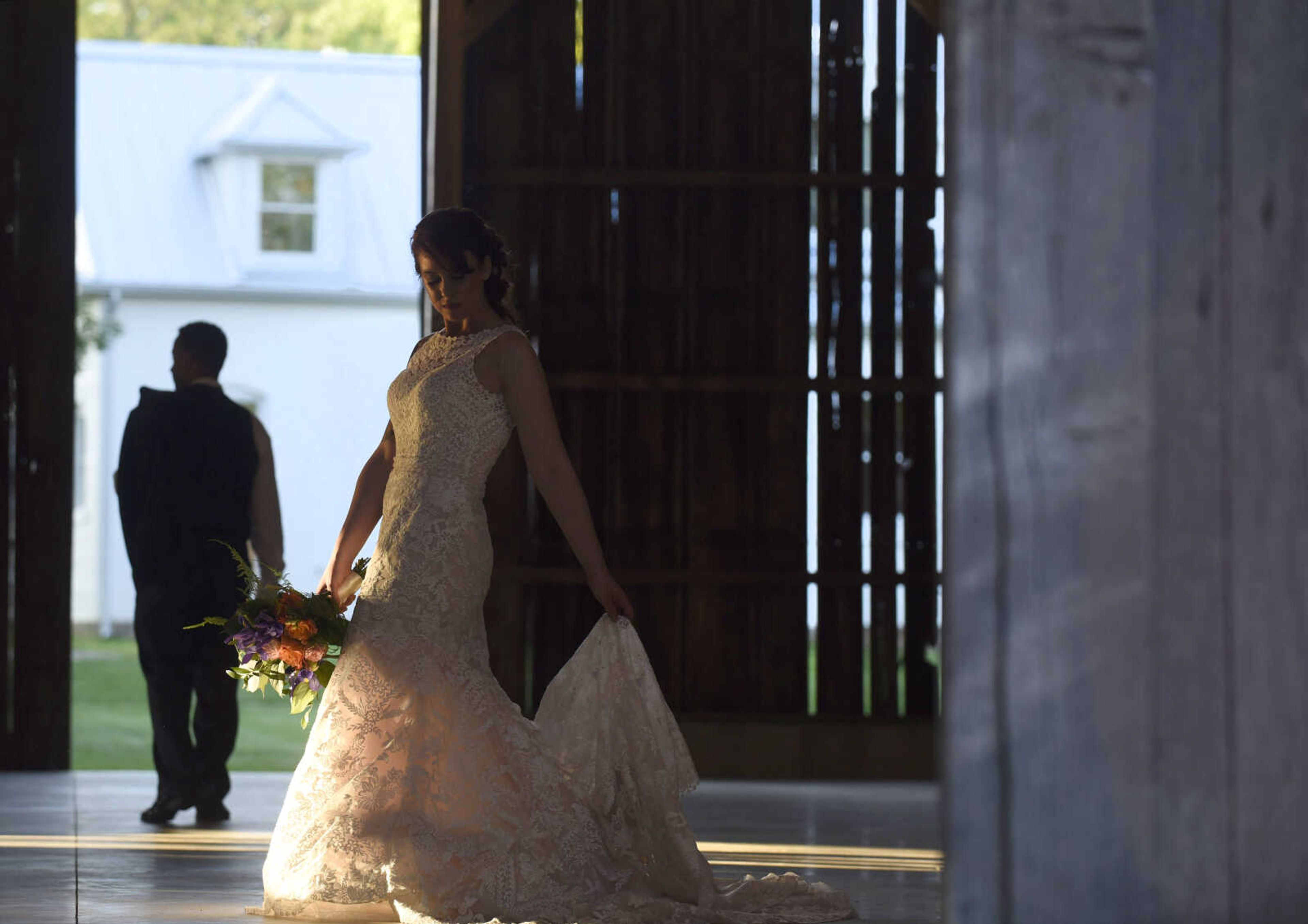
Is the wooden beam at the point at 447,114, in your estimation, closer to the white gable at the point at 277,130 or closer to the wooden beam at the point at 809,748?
the wooden beam at the point at 809,748

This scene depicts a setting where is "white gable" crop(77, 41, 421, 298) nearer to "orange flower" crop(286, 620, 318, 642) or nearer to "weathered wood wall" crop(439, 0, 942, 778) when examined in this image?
"weathered wood wall" crop(439, 0, 942, 778)

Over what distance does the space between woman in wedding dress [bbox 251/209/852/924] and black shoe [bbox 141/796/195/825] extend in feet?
5.88

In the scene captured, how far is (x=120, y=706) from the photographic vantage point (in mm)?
15734

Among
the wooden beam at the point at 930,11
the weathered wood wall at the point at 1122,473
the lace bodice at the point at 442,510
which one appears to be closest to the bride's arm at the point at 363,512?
the lace bodice at the point at 442,510

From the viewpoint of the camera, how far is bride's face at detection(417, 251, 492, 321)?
3.70m

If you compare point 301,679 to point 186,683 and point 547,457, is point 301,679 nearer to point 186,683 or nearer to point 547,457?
point 547,457

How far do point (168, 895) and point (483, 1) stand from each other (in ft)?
13.9

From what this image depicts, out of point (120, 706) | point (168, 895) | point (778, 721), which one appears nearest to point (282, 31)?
point (120, 706)

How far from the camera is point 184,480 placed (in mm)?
5457

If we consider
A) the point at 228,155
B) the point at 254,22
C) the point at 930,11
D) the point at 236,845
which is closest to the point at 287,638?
the point at 236,845

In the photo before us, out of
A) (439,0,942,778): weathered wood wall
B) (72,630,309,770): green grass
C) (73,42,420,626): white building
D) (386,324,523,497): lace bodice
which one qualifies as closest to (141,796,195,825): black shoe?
(439,0,942,778): weathered wood wall

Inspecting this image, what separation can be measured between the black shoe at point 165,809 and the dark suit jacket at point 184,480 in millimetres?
670

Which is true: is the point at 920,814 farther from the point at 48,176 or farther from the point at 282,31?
the point at 282,31

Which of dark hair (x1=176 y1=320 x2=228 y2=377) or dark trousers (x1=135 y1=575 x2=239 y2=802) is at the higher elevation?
dark hair (x1=176 y1=320 x2=228 y2=377)
